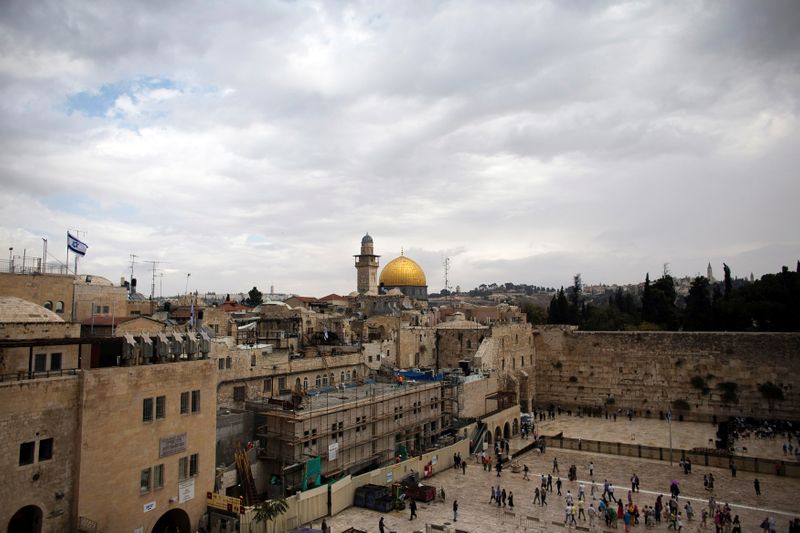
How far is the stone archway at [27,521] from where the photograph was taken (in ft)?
48.3

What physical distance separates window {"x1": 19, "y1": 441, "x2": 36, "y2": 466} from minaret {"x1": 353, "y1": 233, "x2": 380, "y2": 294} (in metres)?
53.3

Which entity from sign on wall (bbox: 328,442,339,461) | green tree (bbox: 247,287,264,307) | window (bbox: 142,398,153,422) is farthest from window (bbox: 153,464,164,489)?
green tree (bbox: 247,287,264,307)

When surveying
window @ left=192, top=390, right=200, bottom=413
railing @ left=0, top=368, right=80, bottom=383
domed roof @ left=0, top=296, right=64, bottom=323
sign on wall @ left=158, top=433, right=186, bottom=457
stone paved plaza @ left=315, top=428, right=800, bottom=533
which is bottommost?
stone paved plaza @ left=315, top=428, right=800, bottom=533

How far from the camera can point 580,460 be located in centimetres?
3073

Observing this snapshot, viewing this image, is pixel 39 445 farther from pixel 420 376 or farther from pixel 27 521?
pixel 420 376

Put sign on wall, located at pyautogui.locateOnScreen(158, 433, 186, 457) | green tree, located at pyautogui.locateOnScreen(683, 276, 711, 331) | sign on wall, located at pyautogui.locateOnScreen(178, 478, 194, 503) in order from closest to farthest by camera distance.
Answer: sign on wall, located at pyautogui.locateOnScreen(158, 433, 186, 457), sign on wall, located at pyautogui.locateOnScreen(178, 478, 194, 503), green tree, located at pyautogui.locateOnScreen(683, 276, 711, 331)

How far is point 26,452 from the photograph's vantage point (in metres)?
14.7

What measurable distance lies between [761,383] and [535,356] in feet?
54.4

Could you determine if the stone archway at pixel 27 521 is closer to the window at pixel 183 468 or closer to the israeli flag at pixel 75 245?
the window at pixel 183 468

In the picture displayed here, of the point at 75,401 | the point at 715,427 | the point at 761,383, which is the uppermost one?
the point at 75,401

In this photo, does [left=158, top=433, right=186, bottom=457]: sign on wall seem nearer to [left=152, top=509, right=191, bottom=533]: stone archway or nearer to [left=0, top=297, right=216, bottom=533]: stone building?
[left=0, top=297, right=216, bottom=533]: stone building

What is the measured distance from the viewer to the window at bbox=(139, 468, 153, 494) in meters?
17.0

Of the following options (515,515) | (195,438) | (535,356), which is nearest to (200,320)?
(195,438)

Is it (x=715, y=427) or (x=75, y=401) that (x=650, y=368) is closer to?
(x=715, y=427)
